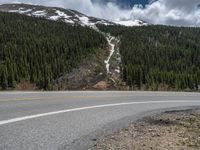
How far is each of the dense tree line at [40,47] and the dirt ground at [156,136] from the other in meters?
59.4

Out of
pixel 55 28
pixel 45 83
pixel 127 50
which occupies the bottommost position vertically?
pixel 45 83

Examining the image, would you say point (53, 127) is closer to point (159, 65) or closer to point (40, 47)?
point (40, 47)

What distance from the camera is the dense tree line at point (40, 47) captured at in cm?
8269

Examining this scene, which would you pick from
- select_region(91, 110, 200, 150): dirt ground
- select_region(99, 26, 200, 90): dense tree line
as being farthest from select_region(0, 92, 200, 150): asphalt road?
select_region(99, 26, 200, 90): dense tree line

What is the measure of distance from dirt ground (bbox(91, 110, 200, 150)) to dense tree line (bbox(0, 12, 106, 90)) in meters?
59.4

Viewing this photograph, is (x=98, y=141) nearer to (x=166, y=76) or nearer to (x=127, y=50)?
(x=166, y=76)

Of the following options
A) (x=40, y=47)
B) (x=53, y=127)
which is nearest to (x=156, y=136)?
(x=53, y=127)

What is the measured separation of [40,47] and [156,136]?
11543cm

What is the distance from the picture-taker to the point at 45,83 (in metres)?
80.1

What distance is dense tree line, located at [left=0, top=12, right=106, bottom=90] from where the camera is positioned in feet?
271

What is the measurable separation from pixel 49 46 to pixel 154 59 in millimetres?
41524

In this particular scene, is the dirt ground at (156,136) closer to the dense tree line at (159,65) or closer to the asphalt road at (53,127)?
the asphalt road at (53,127)

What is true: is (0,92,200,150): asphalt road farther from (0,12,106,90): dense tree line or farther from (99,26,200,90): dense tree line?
(99,26,200,90): dense tree line

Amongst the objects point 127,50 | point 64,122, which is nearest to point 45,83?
point 127,50
